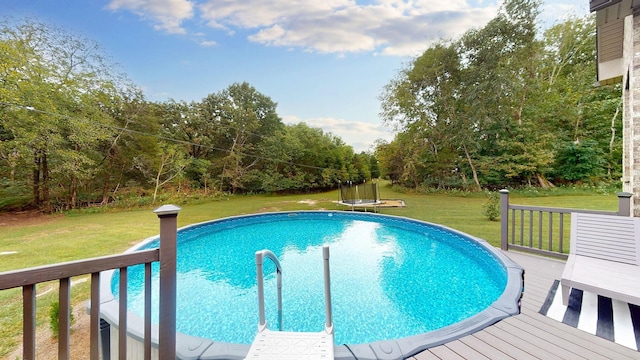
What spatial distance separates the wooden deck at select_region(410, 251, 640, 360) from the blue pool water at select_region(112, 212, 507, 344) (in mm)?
1083

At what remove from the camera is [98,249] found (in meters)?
4.99

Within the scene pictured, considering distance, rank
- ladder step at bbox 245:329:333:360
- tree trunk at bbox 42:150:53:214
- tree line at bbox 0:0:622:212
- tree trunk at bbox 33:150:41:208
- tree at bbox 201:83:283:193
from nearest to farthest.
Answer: ladder step at bbox 245:329:333:360
tree line at bbox 0:0:622:212
tree trunk at bbox 33:150:41:208
tree trunk at bbox 42:150:53:214
tree at bbox 201:83:283:193

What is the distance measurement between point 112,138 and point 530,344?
14.4 m

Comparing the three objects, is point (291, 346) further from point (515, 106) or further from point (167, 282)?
point (515, 106)

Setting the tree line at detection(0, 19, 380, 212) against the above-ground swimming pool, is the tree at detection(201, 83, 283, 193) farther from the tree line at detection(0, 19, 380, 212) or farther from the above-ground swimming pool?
the above-ground swimming pool

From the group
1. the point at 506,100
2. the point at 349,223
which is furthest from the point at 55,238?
the point at 506,100

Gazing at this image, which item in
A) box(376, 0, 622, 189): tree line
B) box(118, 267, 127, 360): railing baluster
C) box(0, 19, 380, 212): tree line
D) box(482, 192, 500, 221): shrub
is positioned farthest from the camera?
box(376, 0, 622, 189): tree line

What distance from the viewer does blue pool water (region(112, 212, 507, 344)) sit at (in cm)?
305

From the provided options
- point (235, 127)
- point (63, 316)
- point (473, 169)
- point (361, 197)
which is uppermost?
point (235, 127)

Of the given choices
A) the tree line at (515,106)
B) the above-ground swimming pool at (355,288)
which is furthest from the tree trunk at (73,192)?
the tree line at (515,106)


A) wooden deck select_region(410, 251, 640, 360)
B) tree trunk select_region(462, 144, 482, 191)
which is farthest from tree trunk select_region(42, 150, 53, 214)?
tree trunk select_region(462, 144, 482, 191)

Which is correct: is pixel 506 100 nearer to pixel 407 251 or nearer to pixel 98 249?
pixel 407 251

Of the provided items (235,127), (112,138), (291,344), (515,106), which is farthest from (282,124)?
(291,344)

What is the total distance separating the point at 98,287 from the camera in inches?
48.8
